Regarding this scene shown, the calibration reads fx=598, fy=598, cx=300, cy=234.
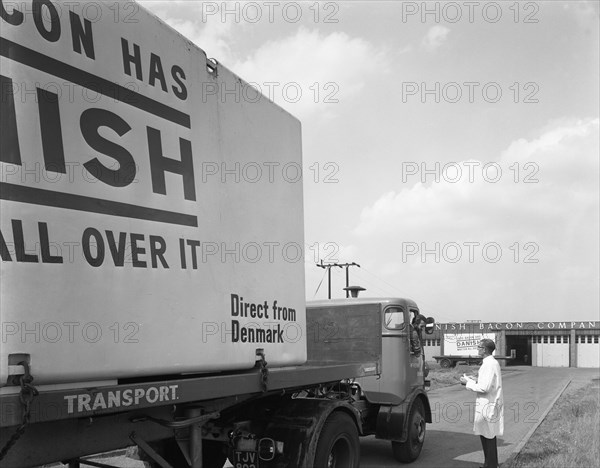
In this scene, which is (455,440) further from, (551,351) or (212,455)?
(551,351)

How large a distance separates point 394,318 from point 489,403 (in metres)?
1.96

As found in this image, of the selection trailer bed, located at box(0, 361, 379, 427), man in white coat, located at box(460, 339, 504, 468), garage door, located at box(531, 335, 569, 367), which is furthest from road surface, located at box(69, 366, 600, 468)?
garage door, located at box(531, 335, 569, 367)

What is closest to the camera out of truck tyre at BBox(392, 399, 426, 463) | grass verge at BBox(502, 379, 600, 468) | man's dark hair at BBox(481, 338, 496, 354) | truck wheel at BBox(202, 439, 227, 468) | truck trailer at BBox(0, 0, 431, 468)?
truck trailer at BBox(0, 0, 431, 468)

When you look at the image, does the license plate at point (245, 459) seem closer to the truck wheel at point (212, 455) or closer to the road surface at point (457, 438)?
the truck wheel at point (212, 455)

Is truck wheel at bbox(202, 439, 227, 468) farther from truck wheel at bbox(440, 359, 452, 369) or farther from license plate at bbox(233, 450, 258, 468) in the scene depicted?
truck wheel at bbox(440, 359, 452, 369)

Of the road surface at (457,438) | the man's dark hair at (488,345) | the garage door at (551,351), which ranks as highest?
the man's dark hair at (488,345)

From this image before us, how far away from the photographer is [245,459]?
15.9ft

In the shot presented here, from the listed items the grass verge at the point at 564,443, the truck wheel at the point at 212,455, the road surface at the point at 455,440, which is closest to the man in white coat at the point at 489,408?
the grass verge at the point at 564,443

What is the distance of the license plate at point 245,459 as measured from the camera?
190 inches

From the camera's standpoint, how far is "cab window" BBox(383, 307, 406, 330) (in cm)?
855

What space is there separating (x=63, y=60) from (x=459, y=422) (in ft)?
39.0

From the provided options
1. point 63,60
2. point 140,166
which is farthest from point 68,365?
point 63,60

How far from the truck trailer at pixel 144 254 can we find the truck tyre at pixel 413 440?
310 centimetres

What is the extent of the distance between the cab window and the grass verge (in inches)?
88.2
